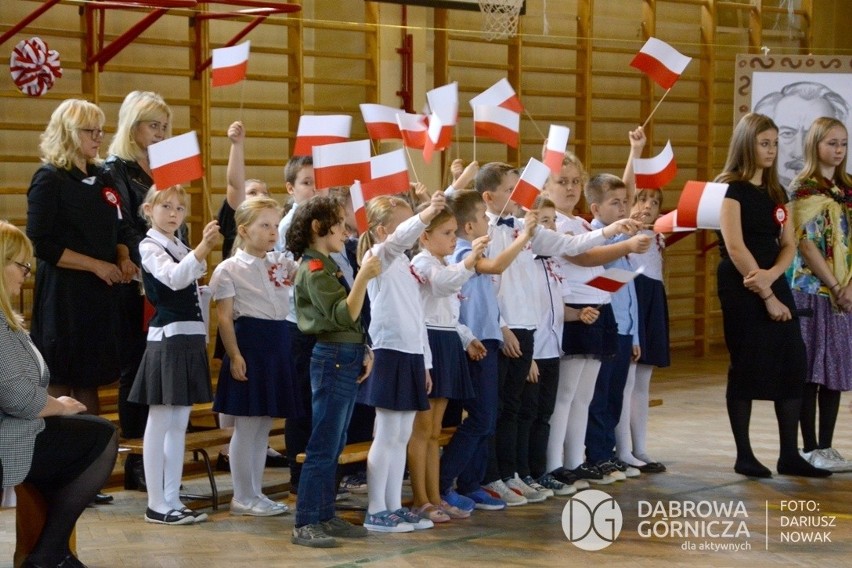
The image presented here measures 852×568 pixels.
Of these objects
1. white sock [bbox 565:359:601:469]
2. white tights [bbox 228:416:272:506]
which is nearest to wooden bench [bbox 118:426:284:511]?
white tights [bbox 228:416:272:506]

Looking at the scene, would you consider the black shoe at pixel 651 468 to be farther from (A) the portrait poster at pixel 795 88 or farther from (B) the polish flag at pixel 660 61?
(A) the portrait poster at pixel 795 88

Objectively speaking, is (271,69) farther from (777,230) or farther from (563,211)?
(777,230)

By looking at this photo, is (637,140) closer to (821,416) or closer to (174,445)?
(821,416)

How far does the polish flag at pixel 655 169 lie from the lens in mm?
4988

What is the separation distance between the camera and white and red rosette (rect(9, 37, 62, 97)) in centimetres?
595

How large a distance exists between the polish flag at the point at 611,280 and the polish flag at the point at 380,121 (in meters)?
1.00

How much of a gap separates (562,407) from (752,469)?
33.2 inches

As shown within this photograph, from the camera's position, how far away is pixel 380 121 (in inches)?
194

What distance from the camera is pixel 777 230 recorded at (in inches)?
193

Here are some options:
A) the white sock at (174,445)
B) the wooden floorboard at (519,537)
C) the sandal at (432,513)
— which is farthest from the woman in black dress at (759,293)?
the white sock at (174,445)

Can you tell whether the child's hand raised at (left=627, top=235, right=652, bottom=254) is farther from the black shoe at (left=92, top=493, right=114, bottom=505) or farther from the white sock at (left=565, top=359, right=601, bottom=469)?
the black shoe at (left=92, top=493, right=114, bottom=505)

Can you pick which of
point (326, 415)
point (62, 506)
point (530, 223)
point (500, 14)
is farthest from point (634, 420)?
point (500, 14)

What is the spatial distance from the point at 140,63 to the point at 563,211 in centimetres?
298

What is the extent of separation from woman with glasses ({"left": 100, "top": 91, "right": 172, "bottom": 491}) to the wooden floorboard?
339 mm
